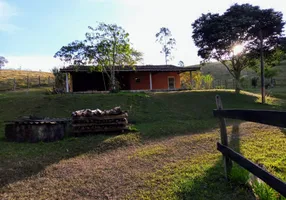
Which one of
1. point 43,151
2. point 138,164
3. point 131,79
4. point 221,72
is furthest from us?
point 221,72

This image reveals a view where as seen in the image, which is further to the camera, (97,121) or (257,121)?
(97,121)

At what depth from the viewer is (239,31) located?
61.0 ft

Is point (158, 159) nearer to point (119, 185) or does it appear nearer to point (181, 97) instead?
point (119, 185)

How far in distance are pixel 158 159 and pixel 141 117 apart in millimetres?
6483

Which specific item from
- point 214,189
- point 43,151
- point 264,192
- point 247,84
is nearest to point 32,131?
A: point 43,151

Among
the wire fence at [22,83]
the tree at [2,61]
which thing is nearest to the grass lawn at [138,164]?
the wire fence at [22,83]

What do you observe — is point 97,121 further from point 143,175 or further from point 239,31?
point 239,31

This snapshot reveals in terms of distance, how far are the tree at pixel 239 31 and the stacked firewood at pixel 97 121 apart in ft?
41.0

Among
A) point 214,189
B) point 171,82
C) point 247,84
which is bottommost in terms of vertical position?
point 214,189

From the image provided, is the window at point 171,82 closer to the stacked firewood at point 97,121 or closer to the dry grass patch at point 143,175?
the stacked firewood at point 97,121

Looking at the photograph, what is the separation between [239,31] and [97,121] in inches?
542

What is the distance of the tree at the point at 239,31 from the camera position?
18.6 m

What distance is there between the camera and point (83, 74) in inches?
1048

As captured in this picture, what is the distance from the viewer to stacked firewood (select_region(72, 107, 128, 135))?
9.20m
